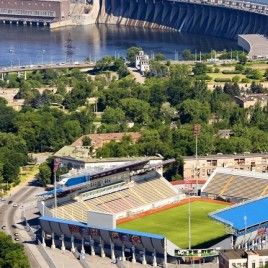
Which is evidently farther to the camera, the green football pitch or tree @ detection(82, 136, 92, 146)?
tree @ detection(82, 136, 92, 146)

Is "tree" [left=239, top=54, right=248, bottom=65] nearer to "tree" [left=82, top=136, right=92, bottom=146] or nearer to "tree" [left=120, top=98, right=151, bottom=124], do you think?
"tree" [left=120, top=98, right=151, bottom=124]

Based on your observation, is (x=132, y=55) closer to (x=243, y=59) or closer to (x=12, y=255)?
(x=243, y=59)

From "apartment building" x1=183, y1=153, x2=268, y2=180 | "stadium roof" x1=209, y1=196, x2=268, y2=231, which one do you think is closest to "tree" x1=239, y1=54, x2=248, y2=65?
"apartment building" x1=183, y1=153, x2=268, y2=180

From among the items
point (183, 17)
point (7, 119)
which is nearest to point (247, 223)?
point (7, 119)

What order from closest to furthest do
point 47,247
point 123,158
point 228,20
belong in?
point 47,247 < point 123,158 < point 228,20

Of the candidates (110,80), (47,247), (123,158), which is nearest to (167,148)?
(123,158)

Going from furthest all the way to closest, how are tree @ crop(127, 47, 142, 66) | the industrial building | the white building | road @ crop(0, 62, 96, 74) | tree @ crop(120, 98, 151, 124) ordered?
the industrial building < tree @ crop(127, 47, 142, 66) < road @ crop(0, 62, 96, 74) < the white building < tree @ crop(120, 98, 151, 124)

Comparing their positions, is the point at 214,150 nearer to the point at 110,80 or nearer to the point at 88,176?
the point at 88,176
